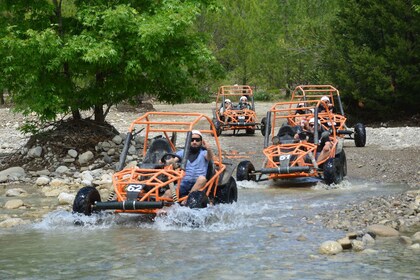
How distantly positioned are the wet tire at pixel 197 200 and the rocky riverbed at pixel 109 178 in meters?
1.73

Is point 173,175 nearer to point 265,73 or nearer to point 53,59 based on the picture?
point 53,59

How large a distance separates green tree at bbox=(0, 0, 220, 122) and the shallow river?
5.90m

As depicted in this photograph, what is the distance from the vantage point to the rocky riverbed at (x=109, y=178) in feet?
36.4

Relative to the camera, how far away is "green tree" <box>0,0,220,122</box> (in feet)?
54.2

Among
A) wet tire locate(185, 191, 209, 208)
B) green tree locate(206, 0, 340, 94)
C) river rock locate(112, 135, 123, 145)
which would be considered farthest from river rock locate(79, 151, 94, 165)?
green tree locate(206, 0, 340, 94)

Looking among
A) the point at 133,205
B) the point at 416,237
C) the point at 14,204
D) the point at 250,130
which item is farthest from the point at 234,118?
the point at 416,237

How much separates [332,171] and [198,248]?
5.69 metres

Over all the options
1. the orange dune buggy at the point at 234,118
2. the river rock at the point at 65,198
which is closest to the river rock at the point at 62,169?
the river rock at the point at 65,198

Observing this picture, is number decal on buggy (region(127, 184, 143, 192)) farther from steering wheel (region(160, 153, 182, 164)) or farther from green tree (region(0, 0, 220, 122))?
green tree (region(0, 0, 220, 122))

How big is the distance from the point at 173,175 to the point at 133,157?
25.2 ft

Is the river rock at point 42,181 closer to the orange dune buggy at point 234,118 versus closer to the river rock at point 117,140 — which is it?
the river rock at point 117,140

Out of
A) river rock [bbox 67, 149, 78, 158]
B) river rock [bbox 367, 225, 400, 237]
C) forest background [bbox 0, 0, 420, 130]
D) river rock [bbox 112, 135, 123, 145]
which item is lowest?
river rock [bbox 367, 225, 400, 237]

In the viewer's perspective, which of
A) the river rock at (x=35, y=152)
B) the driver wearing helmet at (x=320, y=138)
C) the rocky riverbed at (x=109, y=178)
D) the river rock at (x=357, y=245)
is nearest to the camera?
the river rock at (x=357, y=245)

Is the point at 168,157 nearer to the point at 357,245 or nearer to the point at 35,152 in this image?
the point at 357,245
